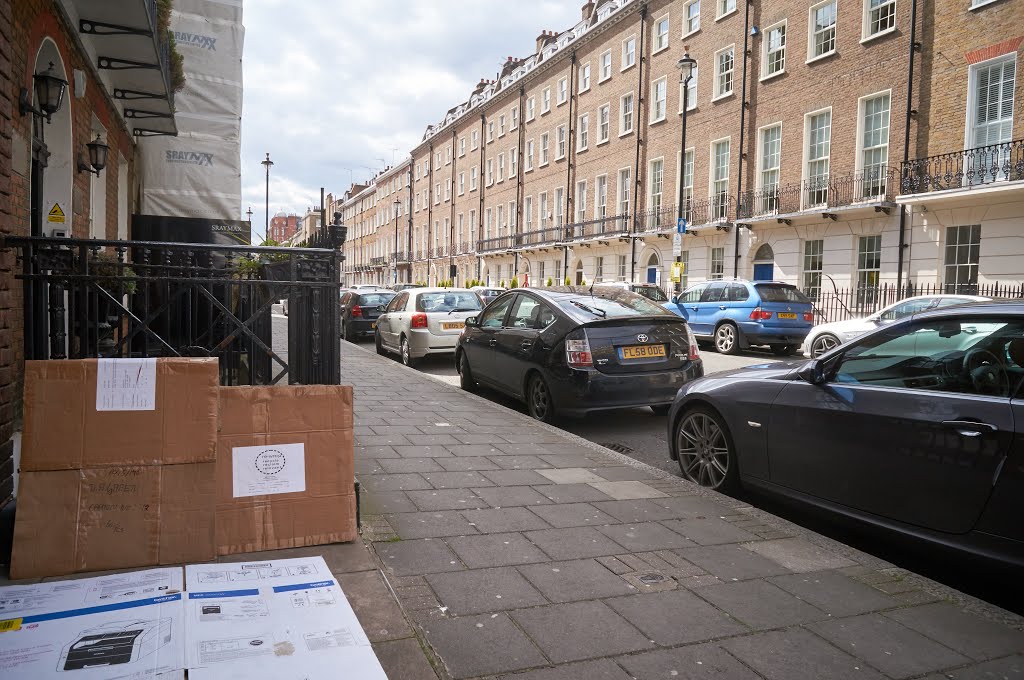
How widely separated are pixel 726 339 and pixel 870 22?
39.2 ft

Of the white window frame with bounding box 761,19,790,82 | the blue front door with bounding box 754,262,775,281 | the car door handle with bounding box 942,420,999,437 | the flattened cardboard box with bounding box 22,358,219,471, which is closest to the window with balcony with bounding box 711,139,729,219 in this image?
the blue front door with bounding box 754,262,775,281

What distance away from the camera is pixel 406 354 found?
13.4 meters

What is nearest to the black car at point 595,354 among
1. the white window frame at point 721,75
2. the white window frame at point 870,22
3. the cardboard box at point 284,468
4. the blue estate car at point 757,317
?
the cardboard box at point 284,468

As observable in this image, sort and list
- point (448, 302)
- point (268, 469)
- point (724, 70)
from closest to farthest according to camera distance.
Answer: point (268, 469) → point (448, 302) → point (724, 70)

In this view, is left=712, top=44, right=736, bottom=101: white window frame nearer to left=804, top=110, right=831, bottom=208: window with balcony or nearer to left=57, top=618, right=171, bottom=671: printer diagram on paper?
left=804, top=110, right=831, bottom=208: window with balcony

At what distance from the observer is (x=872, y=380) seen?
13.4 feet

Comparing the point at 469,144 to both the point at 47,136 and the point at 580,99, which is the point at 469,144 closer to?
the point at 580,99

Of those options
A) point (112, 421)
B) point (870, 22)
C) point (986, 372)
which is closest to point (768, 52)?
point (870, 22)

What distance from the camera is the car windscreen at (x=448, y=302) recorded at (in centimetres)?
1340

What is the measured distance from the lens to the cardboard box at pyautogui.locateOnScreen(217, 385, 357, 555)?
3311 mm

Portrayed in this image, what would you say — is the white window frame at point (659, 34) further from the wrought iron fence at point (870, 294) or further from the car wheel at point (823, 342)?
the car wheel at point (823, 342)

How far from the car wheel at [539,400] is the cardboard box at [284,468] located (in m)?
4.24

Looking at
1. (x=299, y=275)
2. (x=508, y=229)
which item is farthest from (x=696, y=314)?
(x=508, y=229)

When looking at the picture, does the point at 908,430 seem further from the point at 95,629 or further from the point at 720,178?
the point at 720,178
